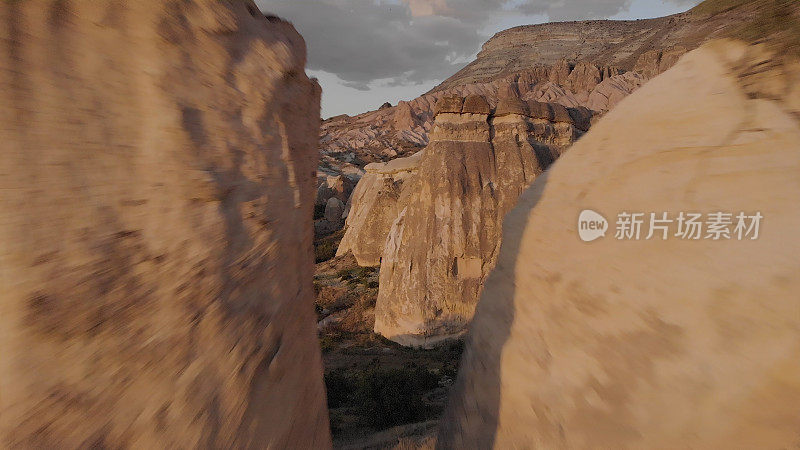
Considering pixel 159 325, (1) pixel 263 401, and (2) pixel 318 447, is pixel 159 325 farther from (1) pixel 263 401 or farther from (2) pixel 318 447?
(2) pixel 318 447

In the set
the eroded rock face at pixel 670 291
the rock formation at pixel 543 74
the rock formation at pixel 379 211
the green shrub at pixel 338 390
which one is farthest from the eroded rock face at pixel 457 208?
the rock formation at pixel 543 74

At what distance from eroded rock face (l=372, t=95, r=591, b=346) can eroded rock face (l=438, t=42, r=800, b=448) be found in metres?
7.30

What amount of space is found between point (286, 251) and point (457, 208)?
7.99 meters

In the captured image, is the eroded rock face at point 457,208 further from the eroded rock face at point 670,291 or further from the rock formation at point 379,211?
the eroded rock face at point 670,291

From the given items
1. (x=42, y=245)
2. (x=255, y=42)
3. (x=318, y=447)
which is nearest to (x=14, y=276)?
(x=42, y=245)

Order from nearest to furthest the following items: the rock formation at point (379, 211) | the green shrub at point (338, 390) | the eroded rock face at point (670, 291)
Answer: the eroded rock face at point (670, 291) < the green shrub at point (338, 390) < the rock formation at point (379, 211)

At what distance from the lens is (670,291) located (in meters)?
1.26

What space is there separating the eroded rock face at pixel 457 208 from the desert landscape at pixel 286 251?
7015 mm

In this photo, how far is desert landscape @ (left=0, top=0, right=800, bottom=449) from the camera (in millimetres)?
849

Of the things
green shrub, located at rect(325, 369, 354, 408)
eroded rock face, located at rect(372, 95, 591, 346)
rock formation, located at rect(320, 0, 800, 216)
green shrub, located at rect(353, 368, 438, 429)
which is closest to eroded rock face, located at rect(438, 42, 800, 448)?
green shrub, located at rect(353, 368, 438, 429)

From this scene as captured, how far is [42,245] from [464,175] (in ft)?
29.7

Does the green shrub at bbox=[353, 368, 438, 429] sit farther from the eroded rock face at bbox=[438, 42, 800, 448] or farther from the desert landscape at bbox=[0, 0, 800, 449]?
the eroded rock face at bbox=[438, 42, 800, 448]

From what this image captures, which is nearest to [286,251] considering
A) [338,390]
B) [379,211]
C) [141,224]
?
[141,224]

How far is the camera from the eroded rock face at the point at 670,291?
1.08m
